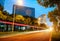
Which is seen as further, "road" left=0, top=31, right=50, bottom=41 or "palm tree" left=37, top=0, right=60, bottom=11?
"palm tree" left=37, top=0, right=60, bottom=11

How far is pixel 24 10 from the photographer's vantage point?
2.28 meters

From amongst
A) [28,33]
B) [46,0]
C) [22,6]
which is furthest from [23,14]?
[46,0]

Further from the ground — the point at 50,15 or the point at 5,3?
the point at 5,3

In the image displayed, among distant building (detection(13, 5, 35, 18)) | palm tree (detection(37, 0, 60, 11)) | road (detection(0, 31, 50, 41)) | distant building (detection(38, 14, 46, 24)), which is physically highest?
palm tree (detection(37, 0, 60, 11))

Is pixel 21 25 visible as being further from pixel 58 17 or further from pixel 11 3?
pixel 58 17

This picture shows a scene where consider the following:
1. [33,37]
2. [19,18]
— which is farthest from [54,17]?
[19,18]

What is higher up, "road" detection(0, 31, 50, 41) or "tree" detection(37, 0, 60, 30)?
"tree" detection(37, 0, 60, 30)

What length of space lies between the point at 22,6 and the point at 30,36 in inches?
20.6

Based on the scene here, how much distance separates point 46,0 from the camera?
237 cm

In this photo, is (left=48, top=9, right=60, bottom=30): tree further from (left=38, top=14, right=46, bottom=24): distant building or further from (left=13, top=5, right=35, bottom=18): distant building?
(left=13, top=5, right=35, bottom=18): distant building

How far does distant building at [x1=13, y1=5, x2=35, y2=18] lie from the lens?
7.38ft

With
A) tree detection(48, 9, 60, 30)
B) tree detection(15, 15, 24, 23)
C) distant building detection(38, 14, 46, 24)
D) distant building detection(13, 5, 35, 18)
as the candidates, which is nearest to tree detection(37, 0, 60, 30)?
tree detection(48, 9, 60, 30)

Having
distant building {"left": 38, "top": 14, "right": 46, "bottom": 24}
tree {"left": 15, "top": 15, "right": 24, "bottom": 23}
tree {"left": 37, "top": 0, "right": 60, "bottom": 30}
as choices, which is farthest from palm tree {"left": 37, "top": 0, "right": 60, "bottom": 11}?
tree {"left": 15, "top": 15, "right": 24, "bottom": 23}

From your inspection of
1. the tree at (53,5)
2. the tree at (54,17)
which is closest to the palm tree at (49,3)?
the tree at (53,5)
